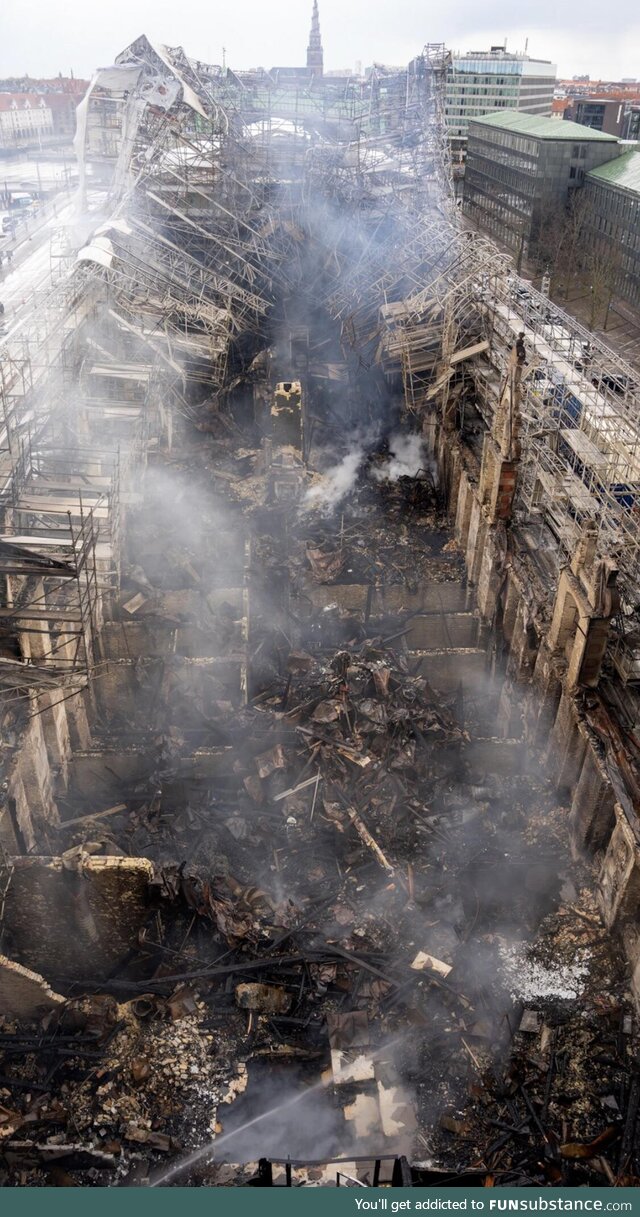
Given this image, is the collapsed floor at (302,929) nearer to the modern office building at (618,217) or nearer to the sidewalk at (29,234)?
the sidewalk at (29,234)

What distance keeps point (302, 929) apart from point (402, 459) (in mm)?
16548

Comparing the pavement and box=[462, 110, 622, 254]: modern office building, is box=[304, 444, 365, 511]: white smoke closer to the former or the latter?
the pavement

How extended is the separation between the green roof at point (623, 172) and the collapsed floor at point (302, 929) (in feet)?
117

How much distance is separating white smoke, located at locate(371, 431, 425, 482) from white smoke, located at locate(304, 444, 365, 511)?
2.57 feet

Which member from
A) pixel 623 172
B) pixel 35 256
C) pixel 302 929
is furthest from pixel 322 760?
pixel 623 172

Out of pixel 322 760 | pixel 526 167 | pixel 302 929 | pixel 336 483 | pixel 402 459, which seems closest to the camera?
pixel 302 929

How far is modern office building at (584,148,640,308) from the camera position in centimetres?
4244

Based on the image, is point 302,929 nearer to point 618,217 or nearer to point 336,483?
point 336,483

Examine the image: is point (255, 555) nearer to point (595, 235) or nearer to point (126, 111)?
point (126, 111)

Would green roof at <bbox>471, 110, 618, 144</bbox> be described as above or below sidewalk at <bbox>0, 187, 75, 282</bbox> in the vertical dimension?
above

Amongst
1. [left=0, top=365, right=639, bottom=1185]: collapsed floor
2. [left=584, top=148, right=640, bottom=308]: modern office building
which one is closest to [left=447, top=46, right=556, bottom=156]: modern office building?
[left=584, top=148, right=640, bottom=308]: modern office building

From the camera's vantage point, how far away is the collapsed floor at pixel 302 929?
36.8ft

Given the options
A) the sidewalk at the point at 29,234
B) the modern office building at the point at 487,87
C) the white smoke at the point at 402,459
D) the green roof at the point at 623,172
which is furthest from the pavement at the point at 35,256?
the modern office building at the point at 487,87

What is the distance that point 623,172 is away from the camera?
4628 centimetres
